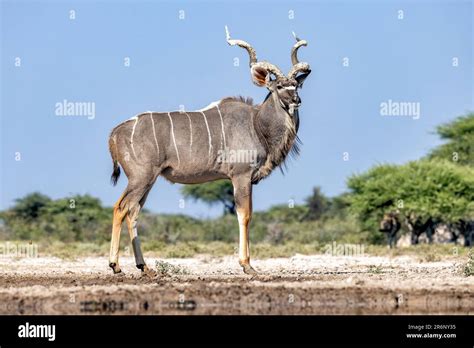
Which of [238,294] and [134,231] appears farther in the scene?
[134,231]

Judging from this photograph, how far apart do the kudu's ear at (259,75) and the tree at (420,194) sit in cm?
1714

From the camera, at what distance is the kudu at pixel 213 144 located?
52.0 feet

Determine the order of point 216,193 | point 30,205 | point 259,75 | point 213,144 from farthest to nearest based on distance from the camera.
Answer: point 216,193
point 30,205
point 259,75
point 213,144

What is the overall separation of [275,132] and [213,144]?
952mm

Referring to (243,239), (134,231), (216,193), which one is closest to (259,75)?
(243,239)

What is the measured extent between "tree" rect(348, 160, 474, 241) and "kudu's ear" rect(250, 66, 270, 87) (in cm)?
1714

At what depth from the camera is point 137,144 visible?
52.0 feet

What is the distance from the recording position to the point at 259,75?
1670 centimetres

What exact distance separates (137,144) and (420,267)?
5.86 metres

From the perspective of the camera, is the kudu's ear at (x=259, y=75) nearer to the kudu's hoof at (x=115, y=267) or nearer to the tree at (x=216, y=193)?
the kudu's hoof at (x=115, y=267)

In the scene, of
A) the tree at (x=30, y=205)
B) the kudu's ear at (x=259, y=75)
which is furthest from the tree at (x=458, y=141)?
the kudu's ear at (x=259, y=75)

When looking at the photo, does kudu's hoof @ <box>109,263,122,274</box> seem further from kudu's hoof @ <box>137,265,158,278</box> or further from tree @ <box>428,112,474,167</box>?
tree @ <box>428,112,474,167</box>

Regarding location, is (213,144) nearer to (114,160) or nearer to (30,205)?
(114,160)

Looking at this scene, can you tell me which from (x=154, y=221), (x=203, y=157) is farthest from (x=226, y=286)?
(x=154, y=221)
